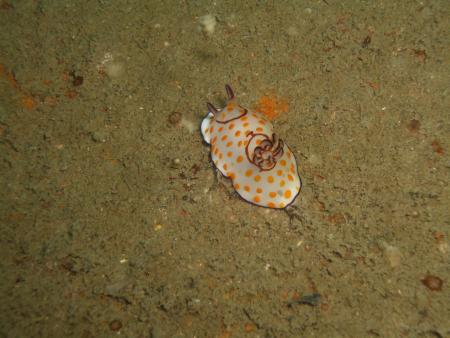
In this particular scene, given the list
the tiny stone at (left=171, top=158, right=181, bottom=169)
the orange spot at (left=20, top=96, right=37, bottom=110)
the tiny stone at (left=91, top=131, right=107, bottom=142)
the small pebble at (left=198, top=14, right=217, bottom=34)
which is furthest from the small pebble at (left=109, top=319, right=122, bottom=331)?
the small pebble at (left=198, top=14, right=217, bottom=34)

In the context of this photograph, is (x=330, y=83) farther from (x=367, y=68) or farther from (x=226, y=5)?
(x=226, y=5)

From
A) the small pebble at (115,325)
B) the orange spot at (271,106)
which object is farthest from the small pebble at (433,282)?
the small pebble at (115,325)

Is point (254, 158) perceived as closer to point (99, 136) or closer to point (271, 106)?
point (271, 106)

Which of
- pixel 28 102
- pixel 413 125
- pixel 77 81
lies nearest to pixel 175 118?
pixel 77 81

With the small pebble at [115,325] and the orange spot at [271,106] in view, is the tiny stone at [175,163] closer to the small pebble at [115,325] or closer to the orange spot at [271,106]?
the orange spot at [271,106]

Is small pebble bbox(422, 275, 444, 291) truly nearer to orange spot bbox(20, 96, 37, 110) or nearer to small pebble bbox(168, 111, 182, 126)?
small pebble bbox(168, 111, 182, 126)

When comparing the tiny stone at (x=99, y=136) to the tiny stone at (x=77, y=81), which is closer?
the tiny stone at (x=99, y=136)

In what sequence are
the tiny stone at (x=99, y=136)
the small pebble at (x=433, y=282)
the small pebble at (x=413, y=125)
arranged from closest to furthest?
the small pebble at (x=433, y=282) → the small pebble at (x=413, y=125) → the tiny stone at (x=99, y=136)
